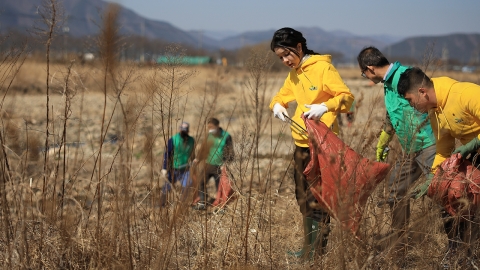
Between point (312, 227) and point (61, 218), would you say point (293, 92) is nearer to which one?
point (312, 227)

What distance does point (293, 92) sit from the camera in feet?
9.43

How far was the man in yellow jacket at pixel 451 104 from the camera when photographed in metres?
2.37

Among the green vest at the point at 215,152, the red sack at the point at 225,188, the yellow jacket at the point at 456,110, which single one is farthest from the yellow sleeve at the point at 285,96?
the yellow jacket at the point at 456,110

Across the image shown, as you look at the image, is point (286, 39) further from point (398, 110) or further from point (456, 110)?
point (456, 110)

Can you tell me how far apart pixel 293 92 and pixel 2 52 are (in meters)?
1.49

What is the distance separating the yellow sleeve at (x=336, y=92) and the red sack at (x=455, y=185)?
53 centimetres

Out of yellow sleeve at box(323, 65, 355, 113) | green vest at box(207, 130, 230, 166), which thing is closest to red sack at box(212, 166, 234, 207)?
green vest at box(207, 130, 230, 166)

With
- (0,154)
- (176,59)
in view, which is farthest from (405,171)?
(0,154)

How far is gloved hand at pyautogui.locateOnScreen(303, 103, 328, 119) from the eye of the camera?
8.23ft

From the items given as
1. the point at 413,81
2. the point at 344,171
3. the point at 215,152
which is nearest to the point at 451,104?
the point at 413,81

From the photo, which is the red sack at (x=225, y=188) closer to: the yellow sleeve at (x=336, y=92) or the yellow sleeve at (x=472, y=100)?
the yellow sleeve at (x=336, y=92)

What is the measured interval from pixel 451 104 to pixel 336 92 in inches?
20.9

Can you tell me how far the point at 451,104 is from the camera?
2.43 metres

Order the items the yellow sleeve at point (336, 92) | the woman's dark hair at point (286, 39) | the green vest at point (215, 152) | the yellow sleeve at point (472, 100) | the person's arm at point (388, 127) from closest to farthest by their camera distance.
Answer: the green vest at point (215, 152), the yellow sleeve at point (472, 100), the yellow sleeve at point (336, 92), the woman's dark hair at point (286, 39), the person's arm at point (388, 127)
